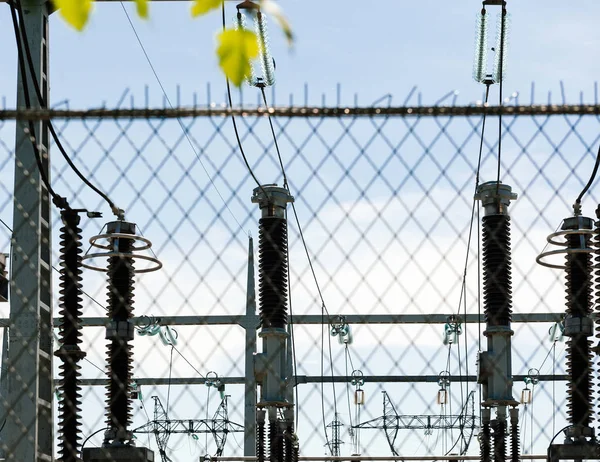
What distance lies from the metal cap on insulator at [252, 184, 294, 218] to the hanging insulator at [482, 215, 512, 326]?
3.53 ft

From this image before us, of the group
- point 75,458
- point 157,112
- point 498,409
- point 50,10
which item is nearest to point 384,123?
point 157,112

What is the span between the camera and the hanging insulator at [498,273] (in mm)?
5859

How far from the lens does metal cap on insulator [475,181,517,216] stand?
6156mm

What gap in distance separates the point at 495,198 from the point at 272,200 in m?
1.17

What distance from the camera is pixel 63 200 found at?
5.11 meters

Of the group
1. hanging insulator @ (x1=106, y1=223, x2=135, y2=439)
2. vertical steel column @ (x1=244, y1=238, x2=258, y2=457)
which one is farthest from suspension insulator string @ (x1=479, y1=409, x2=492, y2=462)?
vertical steel column @ (x1=244, y1=238, x2=258, y2=457)

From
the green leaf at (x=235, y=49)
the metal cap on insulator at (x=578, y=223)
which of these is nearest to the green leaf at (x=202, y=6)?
the green leaf at (x=235, y=49)

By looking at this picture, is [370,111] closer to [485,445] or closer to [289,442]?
[485,445]

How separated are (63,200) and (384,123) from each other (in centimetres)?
212

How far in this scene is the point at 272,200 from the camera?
20.9ft

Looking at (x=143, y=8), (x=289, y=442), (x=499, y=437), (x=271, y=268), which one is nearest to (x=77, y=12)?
(x=143, y=8)

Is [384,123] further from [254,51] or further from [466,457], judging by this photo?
[466,457]

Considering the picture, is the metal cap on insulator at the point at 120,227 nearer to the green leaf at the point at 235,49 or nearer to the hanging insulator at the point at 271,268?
the hanging insulator at the point at 271,268

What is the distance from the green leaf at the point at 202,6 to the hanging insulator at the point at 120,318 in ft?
12.3
